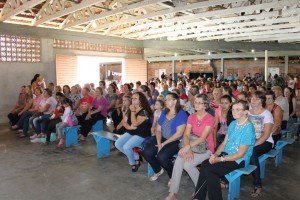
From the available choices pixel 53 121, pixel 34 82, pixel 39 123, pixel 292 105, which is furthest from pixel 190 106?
pixel 34 82

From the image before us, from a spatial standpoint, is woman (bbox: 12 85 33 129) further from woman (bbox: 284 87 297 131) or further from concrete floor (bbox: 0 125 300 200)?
woman (bbox: 284 87 297 131)

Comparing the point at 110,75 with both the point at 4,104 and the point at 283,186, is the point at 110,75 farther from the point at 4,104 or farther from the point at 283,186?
the point at 283,186

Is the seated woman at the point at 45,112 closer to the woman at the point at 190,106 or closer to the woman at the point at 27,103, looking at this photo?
the woman at the point at 27,103

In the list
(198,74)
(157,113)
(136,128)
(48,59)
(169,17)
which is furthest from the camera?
(198,74)

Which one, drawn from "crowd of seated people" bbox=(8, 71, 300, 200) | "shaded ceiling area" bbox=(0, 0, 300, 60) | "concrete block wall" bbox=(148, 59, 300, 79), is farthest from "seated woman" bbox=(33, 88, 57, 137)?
"concrete block wall" bbox=(148, 59, 300, 79)

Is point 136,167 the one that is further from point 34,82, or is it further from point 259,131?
point 34,82

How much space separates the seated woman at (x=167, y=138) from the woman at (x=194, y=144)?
25 centimetres

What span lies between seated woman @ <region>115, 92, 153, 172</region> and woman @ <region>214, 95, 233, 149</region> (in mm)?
1157

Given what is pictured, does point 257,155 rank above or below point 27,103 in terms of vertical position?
below

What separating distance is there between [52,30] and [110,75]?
16878mm

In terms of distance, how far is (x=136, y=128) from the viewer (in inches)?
190

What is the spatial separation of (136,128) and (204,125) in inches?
56.5

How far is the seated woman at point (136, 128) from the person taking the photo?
4734 millimetres

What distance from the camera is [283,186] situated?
4012 mm
